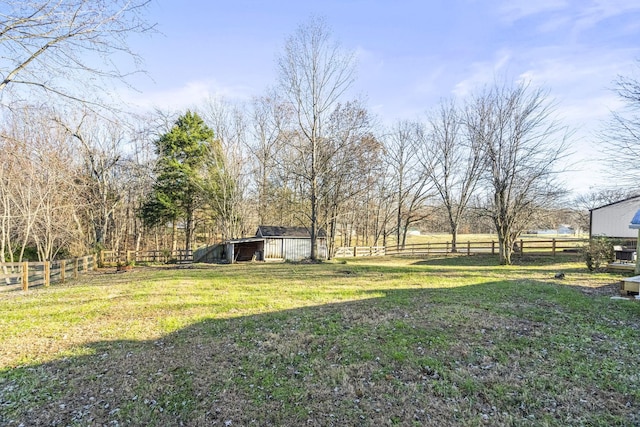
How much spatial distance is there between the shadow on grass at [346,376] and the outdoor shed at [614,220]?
19964mm

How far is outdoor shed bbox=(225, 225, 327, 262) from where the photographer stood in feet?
71.8

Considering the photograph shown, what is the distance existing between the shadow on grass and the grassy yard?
0.07ft

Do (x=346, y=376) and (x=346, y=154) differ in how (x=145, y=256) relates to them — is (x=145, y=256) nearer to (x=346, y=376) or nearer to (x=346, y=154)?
(x=346, y=154)

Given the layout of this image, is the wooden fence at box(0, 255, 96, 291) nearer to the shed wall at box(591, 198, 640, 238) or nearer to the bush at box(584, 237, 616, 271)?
the bush at box(584, 237, 616, 271)

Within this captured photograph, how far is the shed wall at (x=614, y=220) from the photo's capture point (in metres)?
20.5

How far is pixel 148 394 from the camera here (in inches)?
138

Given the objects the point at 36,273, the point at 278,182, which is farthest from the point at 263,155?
the point at 36,273

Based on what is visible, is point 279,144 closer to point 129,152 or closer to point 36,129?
point 129,152

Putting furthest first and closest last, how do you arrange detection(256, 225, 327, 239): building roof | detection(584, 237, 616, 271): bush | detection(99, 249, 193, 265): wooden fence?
detection(256, 225, 327, 239): building roof < detection(99, 249, 193, 265): wooden fence < detection(584, 237, 616, 271): bush

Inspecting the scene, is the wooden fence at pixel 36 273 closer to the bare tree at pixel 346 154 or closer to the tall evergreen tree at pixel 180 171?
the tall evergreen tree at pixel 180 171

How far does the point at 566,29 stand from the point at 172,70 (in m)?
12.5

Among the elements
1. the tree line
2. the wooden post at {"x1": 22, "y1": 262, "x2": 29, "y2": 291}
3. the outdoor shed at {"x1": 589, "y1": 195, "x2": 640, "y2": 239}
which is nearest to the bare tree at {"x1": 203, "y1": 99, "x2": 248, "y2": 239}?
the tree line

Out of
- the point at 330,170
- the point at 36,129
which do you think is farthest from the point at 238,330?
the point at 330,170

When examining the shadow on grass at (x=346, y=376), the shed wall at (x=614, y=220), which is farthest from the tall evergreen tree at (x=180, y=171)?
the shed wall at (x=614, y=220)
